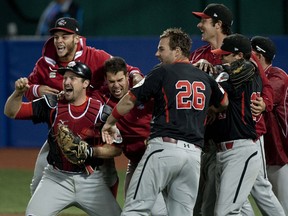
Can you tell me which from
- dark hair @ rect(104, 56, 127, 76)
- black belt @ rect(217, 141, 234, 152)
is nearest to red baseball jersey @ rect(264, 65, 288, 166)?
black belt @ rect(217, 141, 234, 152)

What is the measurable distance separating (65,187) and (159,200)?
1.15m

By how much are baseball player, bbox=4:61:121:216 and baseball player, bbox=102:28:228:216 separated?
1.16ft

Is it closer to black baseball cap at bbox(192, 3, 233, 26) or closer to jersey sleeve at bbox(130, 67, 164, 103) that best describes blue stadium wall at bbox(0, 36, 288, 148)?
black baseball cap at bbox(192, 3, 233, 26)

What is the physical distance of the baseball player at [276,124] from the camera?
26.2 feet

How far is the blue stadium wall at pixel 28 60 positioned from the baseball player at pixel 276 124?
239 inches

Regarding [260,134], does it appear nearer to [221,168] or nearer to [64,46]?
[221,168]

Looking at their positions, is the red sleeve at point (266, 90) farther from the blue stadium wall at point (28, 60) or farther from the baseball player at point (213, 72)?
the blue stadium wall at point (28, 60)

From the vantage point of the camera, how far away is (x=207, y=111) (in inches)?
272

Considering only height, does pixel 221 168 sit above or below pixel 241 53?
below

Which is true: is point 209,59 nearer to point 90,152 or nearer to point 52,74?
point 52,74

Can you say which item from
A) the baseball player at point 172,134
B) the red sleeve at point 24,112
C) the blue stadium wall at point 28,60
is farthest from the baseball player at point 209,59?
the blue stadium wall at point 28,60

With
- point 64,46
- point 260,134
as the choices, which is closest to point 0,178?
point 64,46

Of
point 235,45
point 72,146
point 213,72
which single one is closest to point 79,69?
point 72,146

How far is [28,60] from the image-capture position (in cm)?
1435
